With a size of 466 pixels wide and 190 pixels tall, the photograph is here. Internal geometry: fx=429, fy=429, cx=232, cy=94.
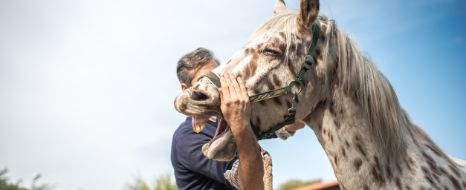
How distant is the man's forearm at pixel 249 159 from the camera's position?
7.84 feet

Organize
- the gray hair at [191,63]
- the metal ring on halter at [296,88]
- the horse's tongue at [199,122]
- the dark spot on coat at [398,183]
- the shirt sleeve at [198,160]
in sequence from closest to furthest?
the dark spot on coat at [398,183], the metal ring on halter at [296,88], the horse's tongue at [199,122], the shirt sleeve at [198,160], the gray hair at [191,63]

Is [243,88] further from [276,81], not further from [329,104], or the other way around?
[329,104]

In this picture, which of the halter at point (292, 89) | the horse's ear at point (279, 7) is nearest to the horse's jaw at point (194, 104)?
the halter at point (292, 89)

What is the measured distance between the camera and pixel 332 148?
7.88ft

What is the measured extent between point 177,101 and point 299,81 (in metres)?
0.69

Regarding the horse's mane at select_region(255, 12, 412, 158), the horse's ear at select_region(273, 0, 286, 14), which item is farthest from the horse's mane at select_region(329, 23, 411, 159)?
the horse's ear at select_region(273, 0, 286, 14)

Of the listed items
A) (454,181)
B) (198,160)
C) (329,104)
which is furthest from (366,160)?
(198,160)

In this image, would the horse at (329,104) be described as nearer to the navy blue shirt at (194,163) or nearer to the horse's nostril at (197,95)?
the horse's nostril at (197,95)

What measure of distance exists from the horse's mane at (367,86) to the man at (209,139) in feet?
Answer: 1.39

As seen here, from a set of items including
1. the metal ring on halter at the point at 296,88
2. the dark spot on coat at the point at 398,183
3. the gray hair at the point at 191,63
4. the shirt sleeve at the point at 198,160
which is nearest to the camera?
the dark spot on coat at the point at 398,183

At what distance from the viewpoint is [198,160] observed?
2.96m

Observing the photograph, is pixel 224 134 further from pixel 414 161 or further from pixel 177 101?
pixel 414 161

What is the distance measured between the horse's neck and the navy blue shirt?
2.62 ft

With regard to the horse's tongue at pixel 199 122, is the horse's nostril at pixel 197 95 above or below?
above
